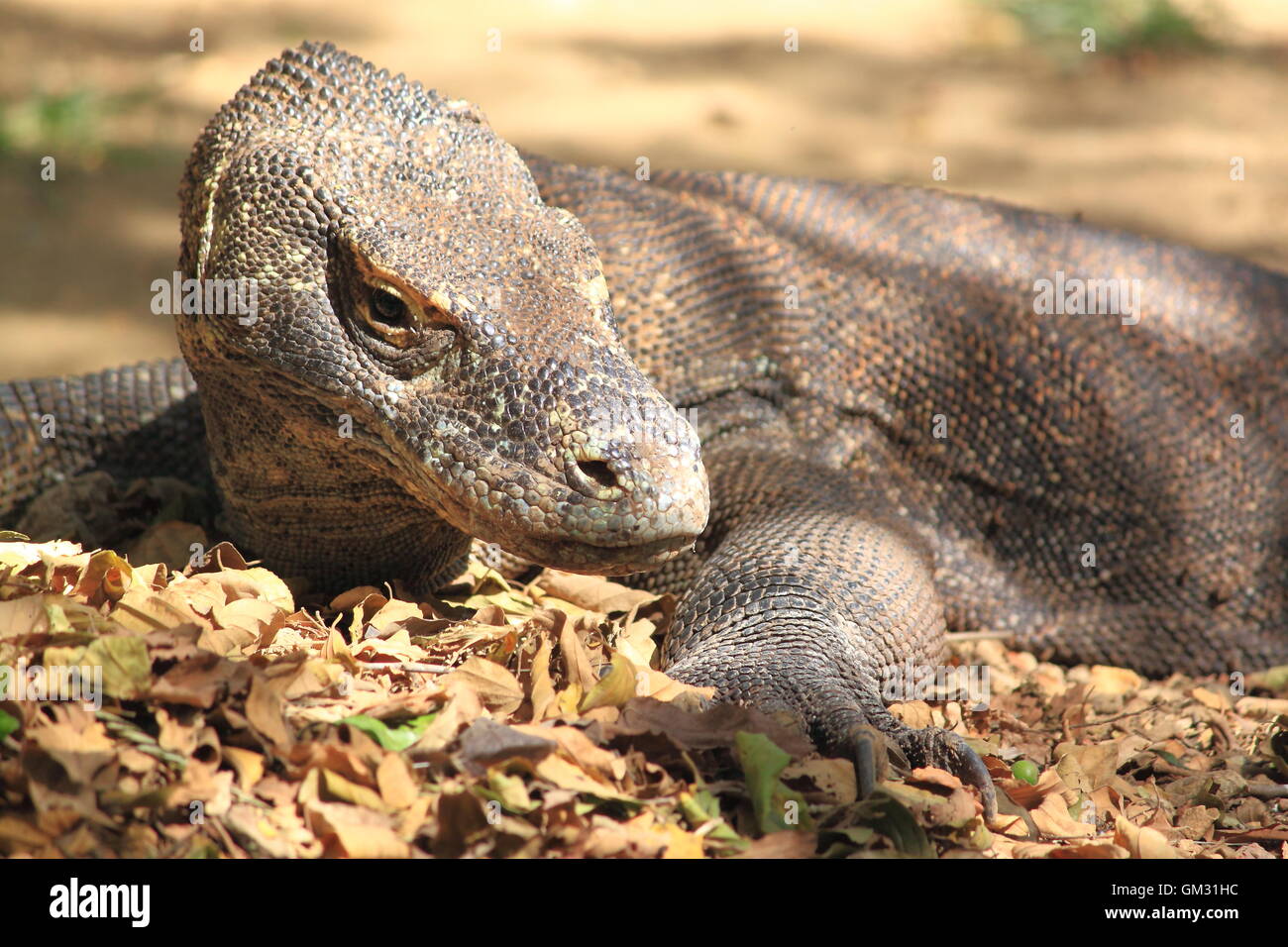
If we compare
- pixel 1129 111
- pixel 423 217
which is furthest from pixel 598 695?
pixel 1129 111

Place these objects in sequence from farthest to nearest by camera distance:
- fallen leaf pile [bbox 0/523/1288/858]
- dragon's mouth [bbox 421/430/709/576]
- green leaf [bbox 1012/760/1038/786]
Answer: green leaf [bbox 1012/760/1038/786], dragon's mouth [bbox 421/430/709/576], fallen leaf pile [bbox 0/523/1288/858]

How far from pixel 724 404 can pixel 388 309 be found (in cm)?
201

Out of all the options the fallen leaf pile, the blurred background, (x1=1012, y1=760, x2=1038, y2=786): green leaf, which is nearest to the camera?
the fallen leaf pile

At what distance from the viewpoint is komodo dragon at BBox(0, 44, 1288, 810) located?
347 centimetres

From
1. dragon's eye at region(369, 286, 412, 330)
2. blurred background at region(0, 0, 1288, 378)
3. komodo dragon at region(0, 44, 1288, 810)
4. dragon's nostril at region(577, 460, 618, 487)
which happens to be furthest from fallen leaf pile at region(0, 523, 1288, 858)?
blurred background at region(0, 0, 1288, 378)

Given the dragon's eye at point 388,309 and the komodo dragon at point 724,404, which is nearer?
the komodo dragon at point 724,404

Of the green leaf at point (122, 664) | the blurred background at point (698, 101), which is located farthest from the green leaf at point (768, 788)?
the blurred background at point (698, 101)

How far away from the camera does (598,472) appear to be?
10.8ft

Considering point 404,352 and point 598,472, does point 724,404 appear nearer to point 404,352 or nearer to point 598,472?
point 404,352

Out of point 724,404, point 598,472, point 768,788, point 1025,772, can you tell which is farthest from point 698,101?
point 768,788

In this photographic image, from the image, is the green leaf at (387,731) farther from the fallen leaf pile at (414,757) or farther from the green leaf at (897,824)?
the green leaf at (897,824)

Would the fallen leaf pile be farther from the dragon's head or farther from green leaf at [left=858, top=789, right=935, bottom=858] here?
the dragon's head

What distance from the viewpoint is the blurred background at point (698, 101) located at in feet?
30.1

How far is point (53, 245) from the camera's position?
360 inches
